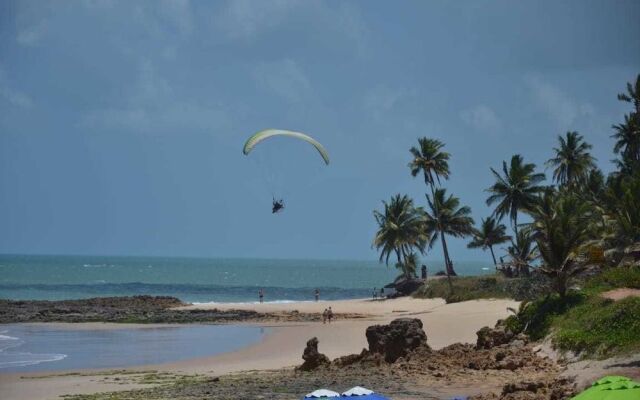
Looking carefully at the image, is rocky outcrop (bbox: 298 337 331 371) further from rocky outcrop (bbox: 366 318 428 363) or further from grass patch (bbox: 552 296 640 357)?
grass patch (bbox: 552 296 640 357)

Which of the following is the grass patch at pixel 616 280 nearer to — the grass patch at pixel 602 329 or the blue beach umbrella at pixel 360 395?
the grass patch at pixel 602 329

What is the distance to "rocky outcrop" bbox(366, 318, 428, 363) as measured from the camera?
26047mm

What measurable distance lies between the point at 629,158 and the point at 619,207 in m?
25.3

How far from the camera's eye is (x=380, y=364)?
2569 centimetres

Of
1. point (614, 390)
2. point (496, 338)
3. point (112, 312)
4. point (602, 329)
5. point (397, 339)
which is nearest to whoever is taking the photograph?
point (614, 390)

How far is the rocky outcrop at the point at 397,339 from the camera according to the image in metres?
26.0

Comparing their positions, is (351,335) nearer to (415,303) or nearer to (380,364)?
(380,364)

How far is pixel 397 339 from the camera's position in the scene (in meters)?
26.3

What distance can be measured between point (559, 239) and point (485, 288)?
26.7 metres

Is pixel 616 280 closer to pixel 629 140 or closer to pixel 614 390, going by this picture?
pixel 614 390

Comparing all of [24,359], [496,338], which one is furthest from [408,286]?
[496,338]

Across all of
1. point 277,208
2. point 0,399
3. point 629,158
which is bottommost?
point 0,399

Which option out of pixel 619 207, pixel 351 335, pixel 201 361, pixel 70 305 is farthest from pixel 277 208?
pixel 70 305

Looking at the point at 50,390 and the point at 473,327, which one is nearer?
the point at 50,390
